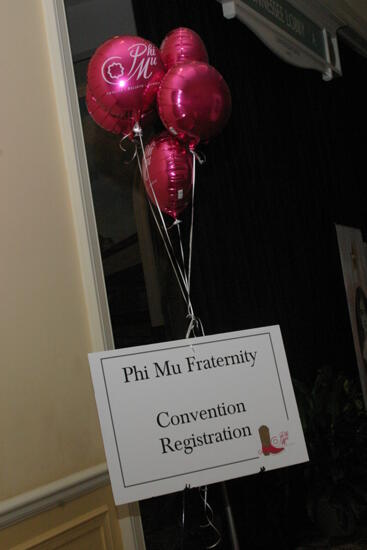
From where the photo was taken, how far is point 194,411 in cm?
216

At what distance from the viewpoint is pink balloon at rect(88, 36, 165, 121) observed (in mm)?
2441

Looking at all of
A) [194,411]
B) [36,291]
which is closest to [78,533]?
[194,411]

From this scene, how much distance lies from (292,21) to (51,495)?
2.86m

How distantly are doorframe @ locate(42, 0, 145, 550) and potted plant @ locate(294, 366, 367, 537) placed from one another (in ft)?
3.89

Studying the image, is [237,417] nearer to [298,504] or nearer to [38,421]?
[38,421]

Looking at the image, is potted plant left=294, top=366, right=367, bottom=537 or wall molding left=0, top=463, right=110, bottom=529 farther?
potted plant left=294, top=366, right=367, bottom=537

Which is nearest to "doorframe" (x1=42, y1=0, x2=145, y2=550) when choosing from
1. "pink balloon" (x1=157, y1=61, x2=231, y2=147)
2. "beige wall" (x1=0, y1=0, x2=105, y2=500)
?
"beige wall" (x1=0, y1=0, x2=105, y2=500)

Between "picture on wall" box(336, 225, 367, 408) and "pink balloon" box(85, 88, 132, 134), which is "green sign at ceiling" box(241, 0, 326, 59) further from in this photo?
"pink balloon" box(85, 88, 132, 134)

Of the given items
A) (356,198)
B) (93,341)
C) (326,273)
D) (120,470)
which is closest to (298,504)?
(326,273)

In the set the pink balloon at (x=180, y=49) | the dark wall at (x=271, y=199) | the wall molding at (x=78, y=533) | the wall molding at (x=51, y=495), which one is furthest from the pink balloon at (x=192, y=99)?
the wall molding at (x=78, y=533)

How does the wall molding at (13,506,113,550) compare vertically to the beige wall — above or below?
below

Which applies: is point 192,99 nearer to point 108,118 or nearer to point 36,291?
point 108,118

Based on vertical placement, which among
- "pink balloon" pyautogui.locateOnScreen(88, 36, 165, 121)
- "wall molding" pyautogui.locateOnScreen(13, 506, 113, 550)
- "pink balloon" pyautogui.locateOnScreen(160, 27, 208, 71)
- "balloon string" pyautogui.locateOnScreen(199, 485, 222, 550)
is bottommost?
"balloon string" pyautogui.locateOnScreen(199, 485, 222, 550)

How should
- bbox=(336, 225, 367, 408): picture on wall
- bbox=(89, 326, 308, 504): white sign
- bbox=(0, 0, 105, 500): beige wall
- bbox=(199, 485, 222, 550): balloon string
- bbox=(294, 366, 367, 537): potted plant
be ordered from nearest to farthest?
1. bbox=(89, 326, 308, 504): white sign
2. bbox=(0, 0, 105, 500): beige wall
3. bbox=(199, 485, 222, 550): balloon string
4. bbox=(294, 366, 367, 537): potted plant
5. bbox=(336, 225, 367, 408): picture on wall
